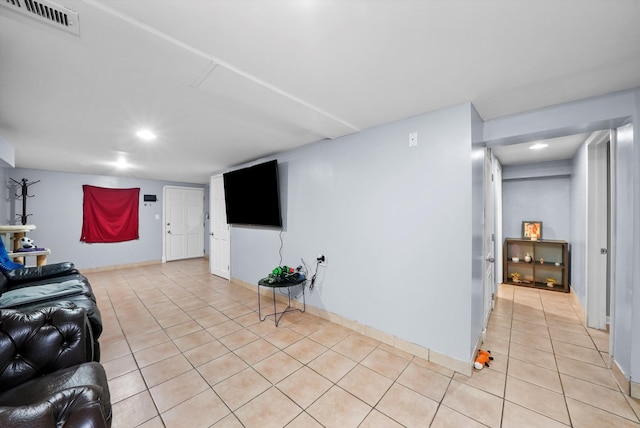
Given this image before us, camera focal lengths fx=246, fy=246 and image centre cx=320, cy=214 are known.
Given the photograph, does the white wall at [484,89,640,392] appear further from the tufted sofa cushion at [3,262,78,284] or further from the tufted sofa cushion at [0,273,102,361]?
the tufted sofa cushion at [3,262,78,284]

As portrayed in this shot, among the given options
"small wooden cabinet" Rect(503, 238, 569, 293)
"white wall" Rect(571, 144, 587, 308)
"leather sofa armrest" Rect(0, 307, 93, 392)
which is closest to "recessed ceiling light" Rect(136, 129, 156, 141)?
"leather sofa armrest" Rect(0, 307, 93, 392)

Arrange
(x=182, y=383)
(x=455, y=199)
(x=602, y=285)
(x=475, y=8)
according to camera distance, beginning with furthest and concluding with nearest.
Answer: (x=602, y=285)
(x=455, y=199)
(x=182, y=383)
(x=475, y=8)

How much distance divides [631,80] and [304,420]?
3.21 m

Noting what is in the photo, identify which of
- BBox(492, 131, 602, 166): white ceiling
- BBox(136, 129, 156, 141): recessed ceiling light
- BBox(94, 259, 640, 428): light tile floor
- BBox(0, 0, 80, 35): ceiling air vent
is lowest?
BBox(94, 259, 640, 428): light tile floor

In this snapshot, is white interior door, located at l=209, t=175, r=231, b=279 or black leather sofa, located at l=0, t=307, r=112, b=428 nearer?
black leather sofa, located at l=0, t=307, r=112, b=428

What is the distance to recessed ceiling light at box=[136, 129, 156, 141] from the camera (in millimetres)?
2797

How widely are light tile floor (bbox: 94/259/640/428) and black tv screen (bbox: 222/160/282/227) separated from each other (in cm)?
144

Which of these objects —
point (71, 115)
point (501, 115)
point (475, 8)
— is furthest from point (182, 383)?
point (501, 115)

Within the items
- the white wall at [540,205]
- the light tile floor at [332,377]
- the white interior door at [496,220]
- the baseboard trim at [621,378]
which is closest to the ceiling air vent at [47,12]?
the light tile floor at [332,377]

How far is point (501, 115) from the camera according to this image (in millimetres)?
2299

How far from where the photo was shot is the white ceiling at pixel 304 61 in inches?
45.4

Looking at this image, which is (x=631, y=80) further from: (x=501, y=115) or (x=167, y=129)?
(x=167, y=129)

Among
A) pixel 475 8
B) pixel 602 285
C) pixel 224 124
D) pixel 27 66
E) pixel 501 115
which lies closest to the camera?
pixel 475 8

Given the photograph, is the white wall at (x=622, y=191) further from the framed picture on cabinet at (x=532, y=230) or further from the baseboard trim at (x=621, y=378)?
the framed picture on cabinet at (x=532, y=230)
